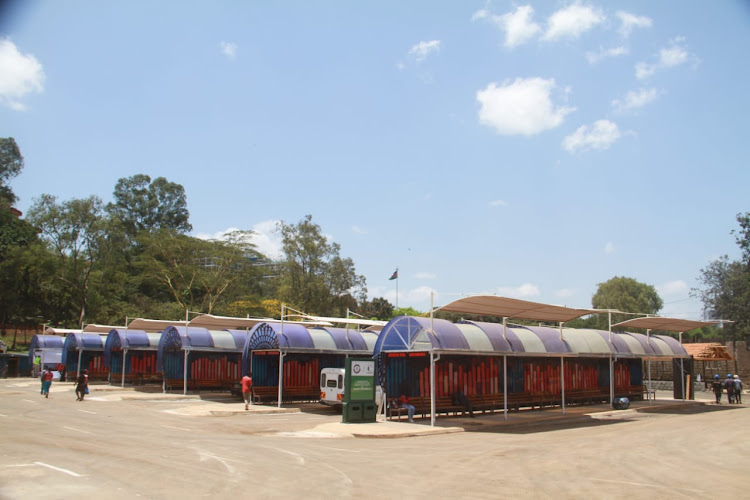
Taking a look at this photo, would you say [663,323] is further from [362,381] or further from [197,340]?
[197,340]

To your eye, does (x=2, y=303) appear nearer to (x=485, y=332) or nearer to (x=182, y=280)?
(x=182, y=280)

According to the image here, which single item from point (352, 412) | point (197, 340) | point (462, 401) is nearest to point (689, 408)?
point (462, 401)

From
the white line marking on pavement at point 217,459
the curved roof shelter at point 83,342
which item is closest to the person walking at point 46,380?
the curved roof shelter at point 83,342

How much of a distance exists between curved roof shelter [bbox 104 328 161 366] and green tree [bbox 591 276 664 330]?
5955cm

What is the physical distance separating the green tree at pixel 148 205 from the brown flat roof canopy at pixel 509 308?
73.9 metres

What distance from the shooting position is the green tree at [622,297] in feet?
277

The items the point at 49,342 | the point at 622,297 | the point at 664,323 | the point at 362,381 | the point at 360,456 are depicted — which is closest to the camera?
the point at 360,456

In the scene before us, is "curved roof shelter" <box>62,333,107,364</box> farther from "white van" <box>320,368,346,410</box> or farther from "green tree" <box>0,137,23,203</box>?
"green tree" <box>0,137,23,203</box>

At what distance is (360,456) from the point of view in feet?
48.7

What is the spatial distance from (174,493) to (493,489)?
5.34 m

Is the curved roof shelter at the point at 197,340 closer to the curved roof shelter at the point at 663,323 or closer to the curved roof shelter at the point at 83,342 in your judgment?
the curved roof shelter at the point at 83,342

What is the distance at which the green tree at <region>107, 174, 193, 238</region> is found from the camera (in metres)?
91.7

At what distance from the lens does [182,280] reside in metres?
68.8

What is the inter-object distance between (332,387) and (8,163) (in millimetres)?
74872
